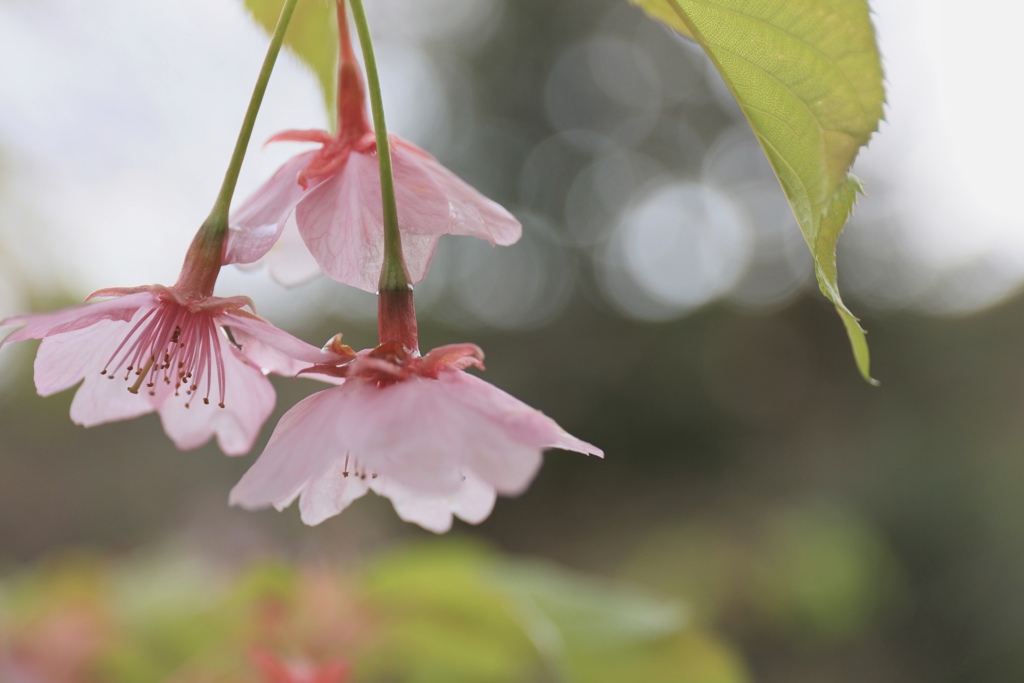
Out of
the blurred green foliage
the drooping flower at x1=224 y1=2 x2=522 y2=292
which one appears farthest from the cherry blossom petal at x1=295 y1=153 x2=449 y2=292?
the blurred green foliage

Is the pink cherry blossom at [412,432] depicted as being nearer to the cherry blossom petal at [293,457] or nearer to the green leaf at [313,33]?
the cherry blossom petal at [293,457]

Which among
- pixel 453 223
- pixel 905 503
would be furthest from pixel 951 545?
pixel 453 223

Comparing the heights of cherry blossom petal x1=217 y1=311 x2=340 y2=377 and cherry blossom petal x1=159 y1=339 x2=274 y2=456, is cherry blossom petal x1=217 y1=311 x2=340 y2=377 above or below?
above

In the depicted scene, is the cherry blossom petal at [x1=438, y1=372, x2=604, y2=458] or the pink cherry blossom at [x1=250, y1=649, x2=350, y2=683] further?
the pink cherry blossom at [x1=250, y1=649, x2=350, y2=683]

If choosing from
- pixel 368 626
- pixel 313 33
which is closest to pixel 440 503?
pixel 313 33

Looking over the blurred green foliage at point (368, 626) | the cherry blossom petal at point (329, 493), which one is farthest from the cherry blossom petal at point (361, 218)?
the blurred green foliage at point (368, 626)

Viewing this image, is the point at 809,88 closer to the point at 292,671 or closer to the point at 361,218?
the point at 361,218

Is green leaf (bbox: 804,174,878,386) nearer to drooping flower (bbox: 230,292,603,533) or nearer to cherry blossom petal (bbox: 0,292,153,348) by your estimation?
drooping flower (bbox: 230,292,603,533)
